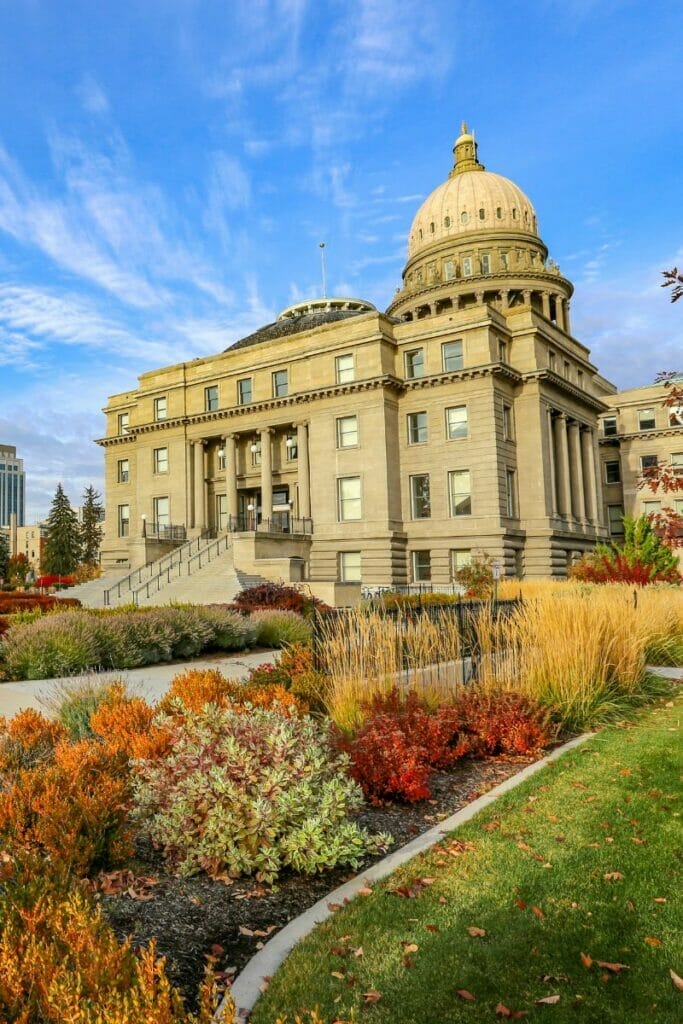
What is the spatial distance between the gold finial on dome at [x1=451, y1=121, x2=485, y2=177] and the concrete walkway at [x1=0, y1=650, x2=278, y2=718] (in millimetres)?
60901

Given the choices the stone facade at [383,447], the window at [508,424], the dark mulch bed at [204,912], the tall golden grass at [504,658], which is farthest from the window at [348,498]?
the dark mulch bed at [204,912]

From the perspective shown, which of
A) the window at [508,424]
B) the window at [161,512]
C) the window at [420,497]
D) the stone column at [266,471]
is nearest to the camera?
the window at [508,424]

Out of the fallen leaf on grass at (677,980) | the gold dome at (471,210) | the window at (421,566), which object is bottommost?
the fallen leaf on grass at (677,980)

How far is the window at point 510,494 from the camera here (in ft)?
123

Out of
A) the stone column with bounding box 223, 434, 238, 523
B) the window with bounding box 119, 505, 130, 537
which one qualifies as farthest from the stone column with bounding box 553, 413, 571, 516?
the window with bounding box 119, 505, 130, 537

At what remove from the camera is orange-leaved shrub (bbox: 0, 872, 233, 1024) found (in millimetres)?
2359

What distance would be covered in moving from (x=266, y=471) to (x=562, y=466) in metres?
17.5

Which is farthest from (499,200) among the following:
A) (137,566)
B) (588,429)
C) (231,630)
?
(231,630)

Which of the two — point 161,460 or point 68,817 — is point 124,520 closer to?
point 161,460

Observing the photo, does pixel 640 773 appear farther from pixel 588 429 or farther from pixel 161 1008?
pixel 588 429

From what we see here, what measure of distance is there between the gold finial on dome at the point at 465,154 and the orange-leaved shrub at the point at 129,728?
68172 millimetres

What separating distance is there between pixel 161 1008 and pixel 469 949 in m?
2.17

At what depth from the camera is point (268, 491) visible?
43125 mm

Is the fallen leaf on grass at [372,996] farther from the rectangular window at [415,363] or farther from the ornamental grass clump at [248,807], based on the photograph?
the rectangular window at [415,363]
